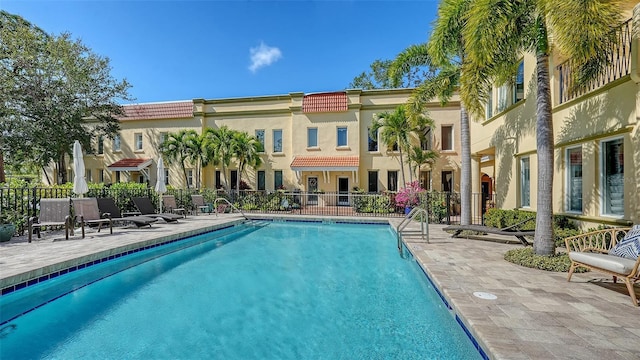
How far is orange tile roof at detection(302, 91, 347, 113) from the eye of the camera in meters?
25.6

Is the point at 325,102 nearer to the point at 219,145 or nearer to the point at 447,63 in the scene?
the point at 219,145

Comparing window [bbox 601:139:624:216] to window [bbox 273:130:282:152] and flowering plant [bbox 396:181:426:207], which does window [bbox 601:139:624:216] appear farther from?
window [bbox 273:130:282:152]

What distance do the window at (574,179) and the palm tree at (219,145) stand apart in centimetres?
2009

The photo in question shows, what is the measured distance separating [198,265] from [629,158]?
39.2 ft

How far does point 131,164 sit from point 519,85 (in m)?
31.3

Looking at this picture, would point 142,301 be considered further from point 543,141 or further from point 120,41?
point 120,41

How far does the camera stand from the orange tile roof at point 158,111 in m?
29.0

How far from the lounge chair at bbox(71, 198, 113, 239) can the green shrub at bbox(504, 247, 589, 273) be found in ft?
43.4

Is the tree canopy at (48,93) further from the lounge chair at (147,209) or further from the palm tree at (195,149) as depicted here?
the lounge chair at (147,209)

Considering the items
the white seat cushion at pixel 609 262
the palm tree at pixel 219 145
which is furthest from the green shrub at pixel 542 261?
the palm tree at pixel 219 145

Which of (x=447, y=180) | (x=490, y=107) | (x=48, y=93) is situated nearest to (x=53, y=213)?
(x=490, y=107)

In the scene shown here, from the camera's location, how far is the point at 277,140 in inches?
1089

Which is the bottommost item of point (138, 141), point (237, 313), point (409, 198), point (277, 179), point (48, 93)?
point (237, 313)

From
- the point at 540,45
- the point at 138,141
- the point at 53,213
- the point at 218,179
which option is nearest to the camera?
the point at 540,45
